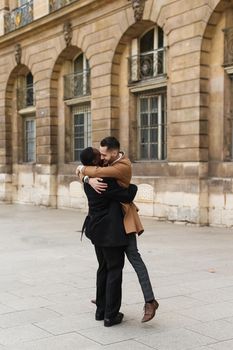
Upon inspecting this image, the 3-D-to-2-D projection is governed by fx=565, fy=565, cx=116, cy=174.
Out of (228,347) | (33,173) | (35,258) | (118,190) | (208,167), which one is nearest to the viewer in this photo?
(228,347)

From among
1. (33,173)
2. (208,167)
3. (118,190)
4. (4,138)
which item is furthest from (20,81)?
(118,190)

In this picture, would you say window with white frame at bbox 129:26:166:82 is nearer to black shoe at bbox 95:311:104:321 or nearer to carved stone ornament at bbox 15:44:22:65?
carved stone ornament at bbox 15:44:22:65

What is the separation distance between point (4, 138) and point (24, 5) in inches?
208

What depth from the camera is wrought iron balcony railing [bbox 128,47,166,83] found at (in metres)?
15.5

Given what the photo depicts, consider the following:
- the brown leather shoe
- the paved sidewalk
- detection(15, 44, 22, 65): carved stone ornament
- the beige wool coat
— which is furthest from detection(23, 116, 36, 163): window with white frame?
the brown leather shoe

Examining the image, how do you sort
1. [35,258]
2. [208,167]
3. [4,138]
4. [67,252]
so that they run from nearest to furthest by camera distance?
1. [35,258]
2. [67,252]
3. [208,167]
4. [4,138]

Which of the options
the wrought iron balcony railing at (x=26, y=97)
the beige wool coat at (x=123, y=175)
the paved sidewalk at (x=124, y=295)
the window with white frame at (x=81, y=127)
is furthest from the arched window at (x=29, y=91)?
the beige wool coat at (x=123, y=175)

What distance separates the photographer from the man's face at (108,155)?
17.8 ft

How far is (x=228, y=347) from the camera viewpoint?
4684 millimetres

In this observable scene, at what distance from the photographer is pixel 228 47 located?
13352 millimetres

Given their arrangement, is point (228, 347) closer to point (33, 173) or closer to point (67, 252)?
point (67, 252)

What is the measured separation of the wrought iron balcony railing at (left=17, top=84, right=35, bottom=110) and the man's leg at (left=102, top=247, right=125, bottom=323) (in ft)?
56.1

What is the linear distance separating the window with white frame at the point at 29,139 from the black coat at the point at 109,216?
16.8m

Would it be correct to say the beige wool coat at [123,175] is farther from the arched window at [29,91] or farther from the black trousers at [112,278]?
the arched window at [29,91]
